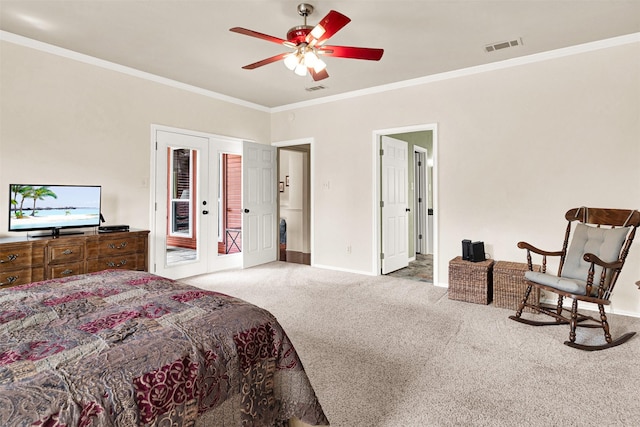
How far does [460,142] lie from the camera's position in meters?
4.35

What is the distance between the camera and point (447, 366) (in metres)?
2.45

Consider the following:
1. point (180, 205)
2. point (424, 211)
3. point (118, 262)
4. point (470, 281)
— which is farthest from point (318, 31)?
point (424, 211)

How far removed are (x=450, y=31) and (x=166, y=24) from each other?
2617 millimetres

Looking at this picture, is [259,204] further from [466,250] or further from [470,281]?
[470,281]

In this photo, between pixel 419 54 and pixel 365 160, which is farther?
pixel 365 160

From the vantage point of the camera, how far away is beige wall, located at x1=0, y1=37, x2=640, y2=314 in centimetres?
346

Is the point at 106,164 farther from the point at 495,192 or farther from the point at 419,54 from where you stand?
the point at 495,192

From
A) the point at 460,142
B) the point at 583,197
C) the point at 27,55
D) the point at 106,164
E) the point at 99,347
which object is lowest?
the point at 99,347

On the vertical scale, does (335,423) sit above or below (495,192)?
below

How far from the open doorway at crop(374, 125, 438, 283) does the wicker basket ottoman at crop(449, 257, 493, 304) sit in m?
0.61

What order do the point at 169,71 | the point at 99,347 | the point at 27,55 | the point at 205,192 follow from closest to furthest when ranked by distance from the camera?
the point at 99,347, the point at 27,55, the point at 169,71, the point at 205,192

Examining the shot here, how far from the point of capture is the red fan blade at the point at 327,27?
2.19 metres

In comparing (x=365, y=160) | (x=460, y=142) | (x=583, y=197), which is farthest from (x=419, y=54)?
(x=583, y=197)

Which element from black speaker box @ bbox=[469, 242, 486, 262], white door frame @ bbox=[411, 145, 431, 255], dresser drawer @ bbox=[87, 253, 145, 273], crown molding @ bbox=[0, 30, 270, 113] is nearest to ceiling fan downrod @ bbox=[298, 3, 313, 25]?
crown molding @ bbox=[0, 30, 270, 113]
